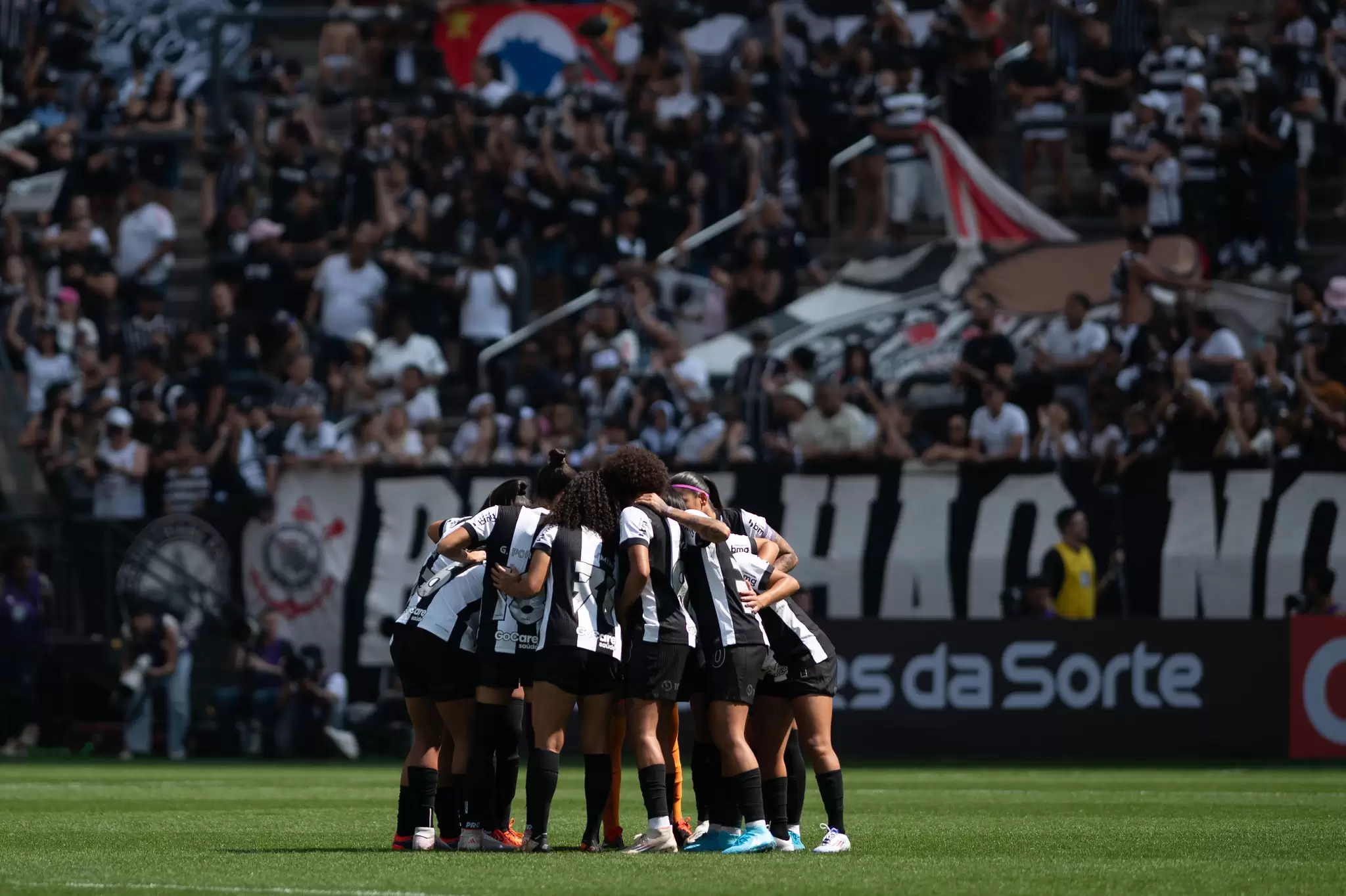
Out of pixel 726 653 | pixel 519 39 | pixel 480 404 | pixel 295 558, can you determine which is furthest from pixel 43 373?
pixel 726 653

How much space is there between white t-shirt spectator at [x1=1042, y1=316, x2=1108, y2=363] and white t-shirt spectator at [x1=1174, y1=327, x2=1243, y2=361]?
2.77 ft

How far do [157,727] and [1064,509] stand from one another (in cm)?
989

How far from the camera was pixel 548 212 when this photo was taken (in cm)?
2539

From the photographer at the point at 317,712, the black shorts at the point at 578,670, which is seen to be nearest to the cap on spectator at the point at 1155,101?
the photographer at the point at 317,712

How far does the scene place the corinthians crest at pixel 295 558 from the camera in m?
22.5

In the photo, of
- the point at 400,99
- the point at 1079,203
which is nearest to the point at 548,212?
the point at 400,99

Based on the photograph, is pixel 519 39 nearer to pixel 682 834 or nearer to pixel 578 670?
pixel 682 834

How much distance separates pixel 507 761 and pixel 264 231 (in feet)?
50.0

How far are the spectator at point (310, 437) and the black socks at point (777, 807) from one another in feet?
40.3

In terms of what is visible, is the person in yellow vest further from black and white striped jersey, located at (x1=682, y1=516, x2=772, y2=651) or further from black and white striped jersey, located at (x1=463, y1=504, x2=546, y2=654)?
black and white striped jersey, located at (x1=463, y1=504, x2=546, y2=654)

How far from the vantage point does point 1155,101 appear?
24.1m

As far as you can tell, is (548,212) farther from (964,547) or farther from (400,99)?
(964,547)

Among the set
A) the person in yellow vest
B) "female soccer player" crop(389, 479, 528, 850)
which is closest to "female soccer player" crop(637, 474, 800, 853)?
"female soccer player" crop(389, 479, 528, 850)

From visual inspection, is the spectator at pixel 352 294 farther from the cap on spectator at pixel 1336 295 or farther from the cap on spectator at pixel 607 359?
the cap on spectator at pixel 1336 295
